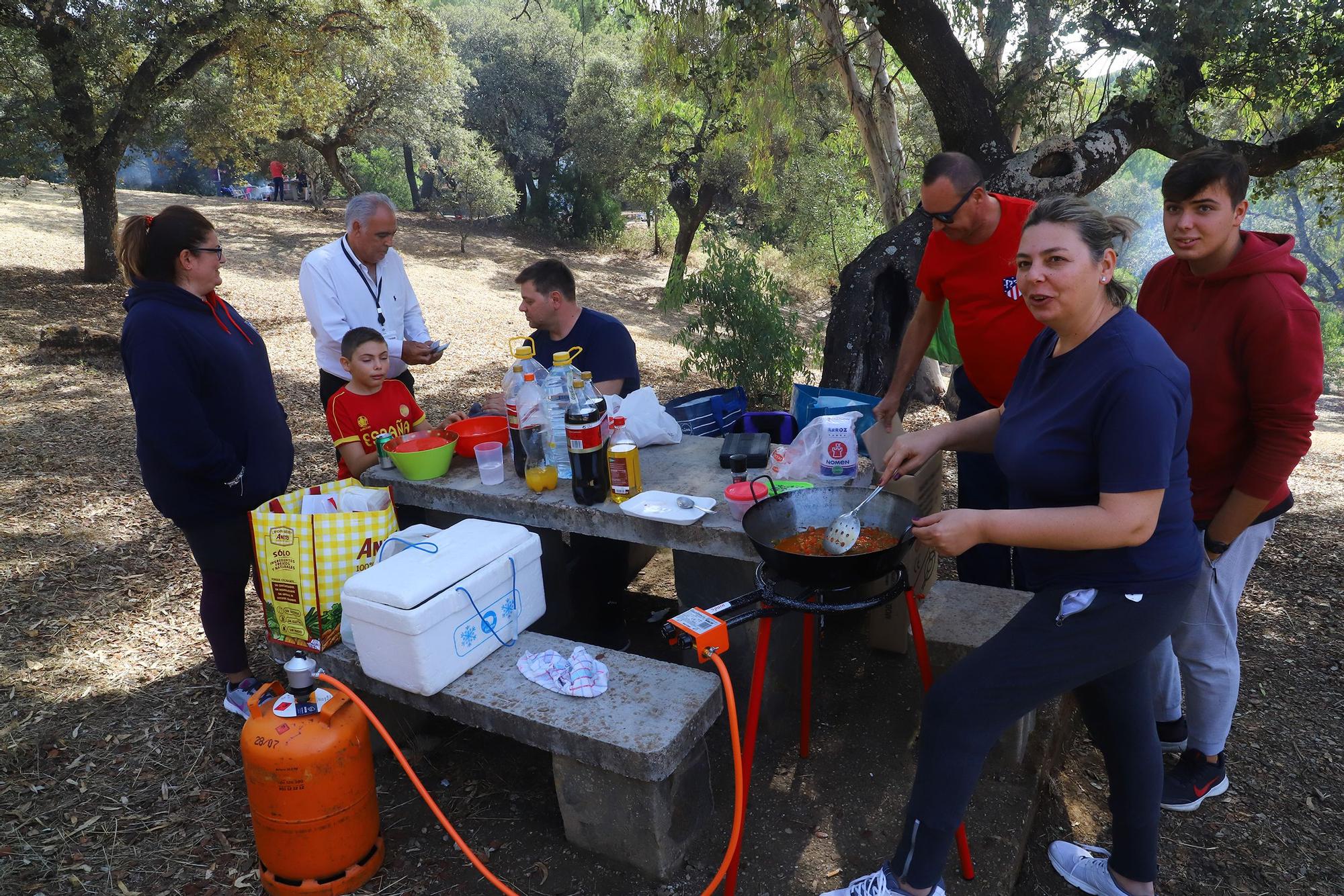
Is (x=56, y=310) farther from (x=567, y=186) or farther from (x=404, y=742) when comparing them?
(x=567, y=186)

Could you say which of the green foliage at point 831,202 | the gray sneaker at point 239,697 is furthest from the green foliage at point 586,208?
the gray sneaker at point 239,697

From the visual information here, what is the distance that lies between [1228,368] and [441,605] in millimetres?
2450

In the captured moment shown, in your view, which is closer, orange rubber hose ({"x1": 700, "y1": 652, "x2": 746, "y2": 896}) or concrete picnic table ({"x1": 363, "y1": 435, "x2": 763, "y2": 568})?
orange rubber hose ({"x1": 700, "y1": 652, "x2": 746, "y2": 896})

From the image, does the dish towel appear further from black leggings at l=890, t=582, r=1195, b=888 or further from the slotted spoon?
black leggings at l=890, t=582, r=1195, b=888

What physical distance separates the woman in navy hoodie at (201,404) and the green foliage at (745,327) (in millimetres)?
4898

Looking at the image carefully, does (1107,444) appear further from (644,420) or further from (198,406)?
(198,406)

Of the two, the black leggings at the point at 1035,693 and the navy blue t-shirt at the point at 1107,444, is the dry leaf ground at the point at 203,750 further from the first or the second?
the navy blue t-shirt at the point at 1107,444

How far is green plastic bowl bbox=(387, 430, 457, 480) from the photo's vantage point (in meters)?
3.32

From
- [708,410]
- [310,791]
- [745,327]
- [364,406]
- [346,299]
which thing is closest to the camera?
[310,791]

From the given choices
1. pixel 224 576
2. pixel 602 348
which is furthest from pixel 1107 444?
pixel 224 576

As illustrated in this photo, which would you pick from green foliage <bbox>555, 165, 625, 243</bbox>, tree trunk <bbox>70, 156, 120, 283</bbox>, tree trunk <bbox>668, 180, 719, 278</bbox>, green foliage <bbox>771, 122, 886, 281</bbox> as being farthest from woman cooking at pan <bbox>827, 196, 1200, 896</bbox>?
green foliage <bbox>555, 165, 625, 243</bbox>

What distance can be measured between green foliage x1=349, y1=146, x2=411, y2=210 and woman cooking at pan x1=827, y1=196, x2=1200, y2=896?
97.3ft

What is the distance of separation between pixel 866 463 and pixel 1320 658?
2.42 m

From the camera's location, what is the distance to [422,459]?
3326 mm
